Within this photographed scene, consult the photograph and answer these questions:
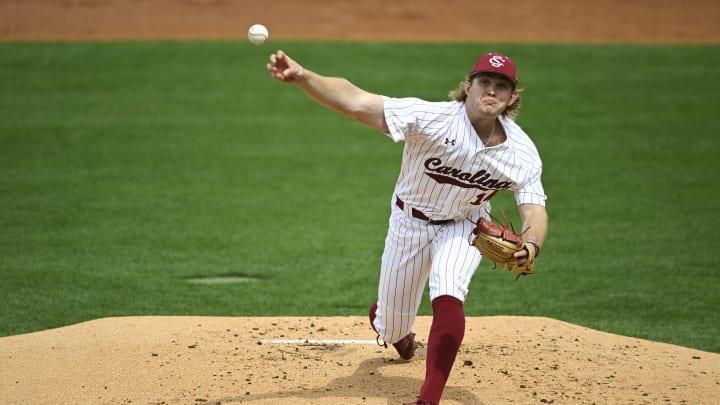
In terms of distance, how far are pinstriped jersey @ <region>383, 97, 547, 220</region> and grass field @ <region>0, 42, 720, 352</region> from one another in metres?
2.43

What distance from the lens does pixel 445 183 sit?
5.27 metres

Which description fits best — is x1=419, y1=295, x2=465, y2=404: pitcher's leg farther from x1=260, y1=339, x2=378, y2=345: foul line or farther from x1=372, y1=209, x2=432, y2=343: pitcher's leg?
x1=260, y1=339, x2=378, y2=345: foul line

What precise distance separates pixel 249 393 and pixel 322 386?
425mm

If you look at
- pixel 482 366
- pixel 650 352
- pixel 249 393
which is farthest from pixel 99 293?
pixel 650 352

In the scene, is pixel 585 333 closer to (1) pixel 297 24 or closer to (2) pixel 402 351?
(2) pixel 402 351

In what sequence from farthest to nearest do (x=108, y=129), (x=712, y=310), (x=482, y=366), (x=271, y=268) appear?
A: 1. (x=108, y=129)
2. (x=271, y=268)
3. (x=712, y=310)
4. (x=482, y=366)

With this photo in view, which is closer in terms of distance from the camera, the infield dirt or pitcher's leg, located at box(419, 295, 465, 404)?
pitcher's leg, located at box(419, 295, 465, 404)

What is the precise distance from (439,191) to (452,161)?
0.86 feet

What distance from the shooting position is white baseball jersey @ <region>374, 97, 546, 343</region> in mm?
5051

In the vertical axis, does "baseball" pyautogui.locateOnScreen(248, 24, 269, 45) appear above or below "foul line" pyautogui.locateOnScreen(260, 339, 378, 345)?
above

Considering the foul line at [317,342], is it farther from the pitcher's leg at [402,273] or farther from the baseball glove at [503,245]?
the baseball glove at [503,245]

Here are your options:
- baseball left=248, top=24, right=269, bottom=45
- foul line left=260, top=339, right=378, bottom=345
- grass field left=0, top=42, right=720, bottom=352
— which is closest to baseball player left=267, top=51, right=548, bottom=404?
baseball left=248, top=24, right=269, bottom=45

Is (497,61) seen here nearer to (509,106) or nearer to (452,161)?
(509,106)

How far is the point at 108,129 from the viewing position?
12.8 metres
